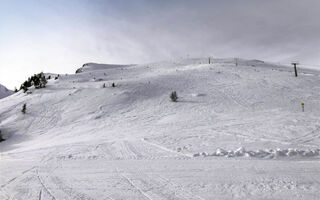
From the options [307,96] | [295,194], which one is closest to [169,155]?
[295,194]

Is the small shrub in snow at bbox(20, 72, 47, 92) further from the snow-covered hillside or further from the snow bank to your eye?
the snow bank

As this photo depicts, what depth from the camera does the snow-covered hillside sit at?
379 cm

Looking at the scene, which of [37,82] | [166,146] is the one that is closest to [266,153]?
[166,146]

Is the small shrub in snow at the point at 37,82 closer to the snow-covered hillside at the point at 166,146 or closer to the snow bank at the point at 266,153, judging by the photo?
the snow-covered hillside at the point at 166,146

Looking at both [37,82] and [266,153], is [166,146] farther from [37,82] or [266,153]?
[37,82]

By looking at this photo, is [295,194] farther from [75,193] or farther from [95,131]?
[95,131]

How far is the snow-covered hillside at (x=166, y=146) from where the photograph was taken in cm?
379

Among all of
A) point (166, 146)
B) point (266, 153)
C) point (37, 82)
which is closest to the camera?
point (266, 153)

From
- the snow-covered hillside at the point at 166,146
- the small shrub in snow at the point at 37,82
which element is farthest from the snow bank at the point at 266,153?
the small shrub in snow at the point at 37,82

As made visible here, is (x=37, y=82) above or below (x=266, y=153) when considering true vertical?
above

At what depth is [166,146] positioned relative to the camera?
6.56m

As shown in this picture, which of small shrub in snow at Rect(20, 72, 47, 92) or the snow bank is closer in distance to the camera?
the snow bank

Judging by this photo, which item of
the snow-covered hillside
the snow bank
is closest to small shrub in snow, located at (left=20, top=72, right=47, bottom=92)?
the snow-covered hillside

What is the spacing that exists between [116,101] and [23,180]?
1071 cm
